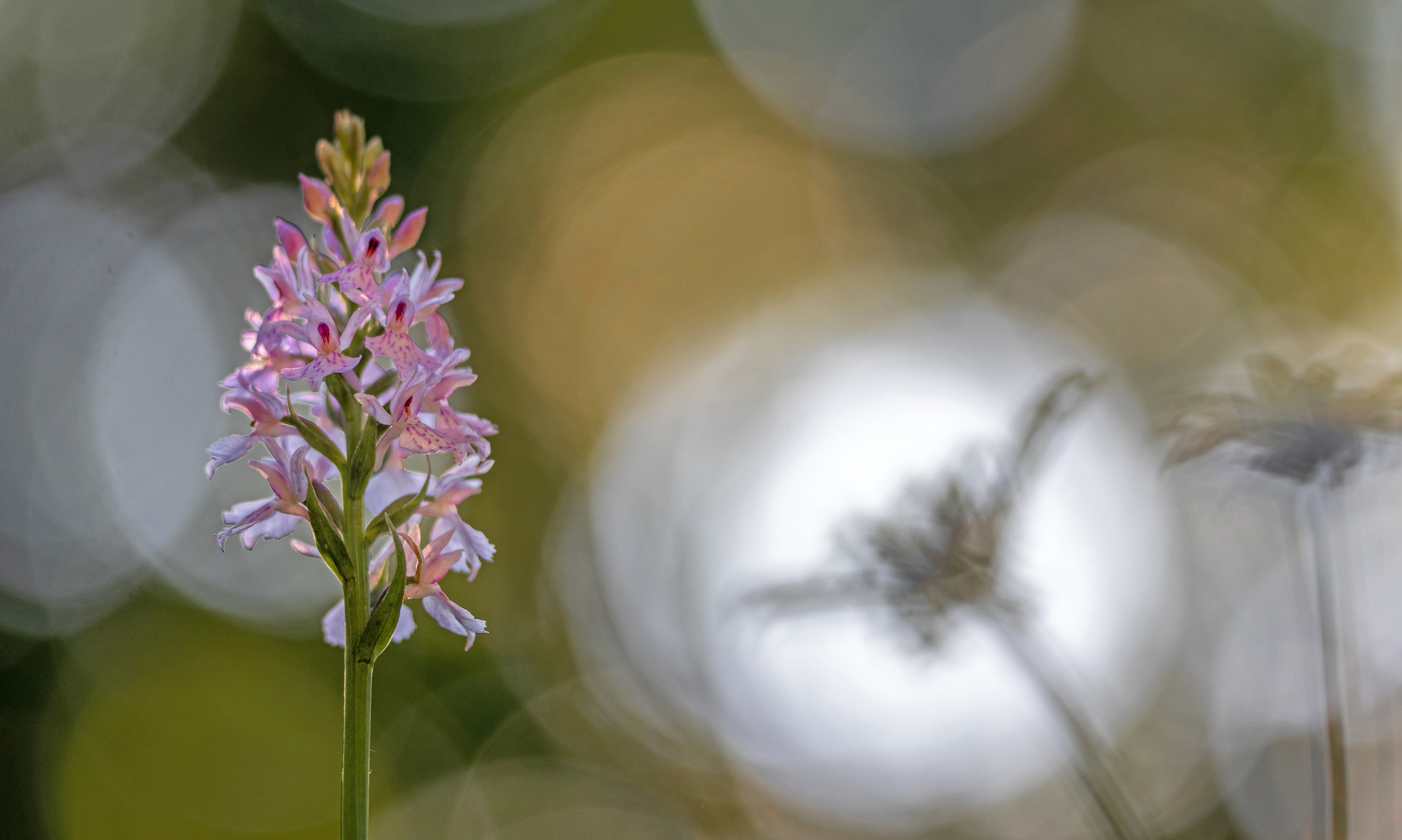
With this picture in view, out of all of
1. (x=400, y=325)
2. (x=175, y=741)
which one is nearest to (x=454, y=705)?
(x=175, y=741)

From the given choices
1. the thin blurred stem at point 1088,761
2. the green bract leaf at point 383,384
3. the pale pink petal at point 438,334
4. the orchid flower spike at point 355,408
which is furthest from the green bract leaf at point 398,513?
the thin blurred stem at point 1088,761

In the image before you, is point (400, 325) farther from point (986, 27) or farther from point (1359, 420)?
point (986, 27)

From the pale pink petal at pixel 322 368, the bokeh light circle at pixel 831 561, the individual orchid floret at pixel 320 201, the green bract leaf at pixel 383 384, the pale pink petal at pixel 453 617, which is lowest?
the bokeh light circle at pixel 831 561

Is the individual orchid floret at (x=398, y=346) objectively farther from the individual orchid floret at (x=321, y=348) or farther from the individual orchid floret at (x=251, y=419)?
the individual orchid floret at (x=251, y=419)

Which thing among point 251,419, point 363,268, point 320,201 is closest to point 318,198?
point 320,201

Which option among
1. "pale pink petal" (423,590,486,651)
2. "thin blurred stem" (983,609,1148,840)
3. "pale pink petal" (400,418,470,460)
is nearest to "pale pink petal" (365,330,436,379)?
"pale pink petal" (400,418,470,460)

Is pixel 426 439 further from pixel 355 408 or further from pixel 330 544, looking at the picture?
pixel 330 544

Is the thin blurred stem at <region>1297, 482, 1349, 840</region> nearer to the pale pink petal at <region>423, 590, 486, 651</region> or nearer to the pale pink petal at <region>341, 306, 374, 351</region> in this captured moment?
the pale pink petal at <region>423, 590, 486, 651</region>
